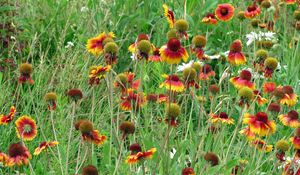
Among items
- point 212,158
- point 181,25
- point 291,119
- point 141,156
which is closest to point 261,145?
point 291,119

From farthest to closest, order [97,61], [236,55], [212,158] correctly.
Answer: [97,61] → [236,55] → [212,158]

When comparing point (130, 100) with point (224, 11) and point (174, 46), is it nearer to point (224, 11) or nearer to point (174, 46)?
point (174, 46)

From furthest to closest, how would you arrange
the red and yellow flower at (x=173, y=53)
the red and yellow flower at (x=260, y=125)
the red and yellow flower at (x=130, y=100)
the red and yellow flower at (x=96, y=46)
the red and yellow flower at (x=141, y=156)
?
the red and yellow flower at (x=130, y=100), the red and yellow flower at (x=96, y=46), the red and yellow flower at (x=260, y=125), the red and yellow flower at (x=173, y=53), the red and yellow flower at (x=141, y=156)

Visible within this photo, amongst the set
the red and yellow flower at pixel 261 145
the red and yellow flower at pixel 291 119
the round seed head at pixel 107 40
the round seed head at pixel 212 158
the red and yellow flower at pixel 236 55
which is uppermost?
the round seed head at pixel 107 40

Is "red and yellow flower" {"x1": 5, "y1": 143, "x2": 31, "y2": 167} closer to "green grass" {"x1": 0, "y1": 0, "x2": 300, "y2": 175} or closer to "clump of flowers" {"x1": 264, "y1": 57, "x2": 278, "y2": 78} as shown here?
"green grass" {"x1": 0, "y1": 0, "x2": 300, "y2": 175}

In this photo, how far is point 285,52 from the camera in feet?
12.8

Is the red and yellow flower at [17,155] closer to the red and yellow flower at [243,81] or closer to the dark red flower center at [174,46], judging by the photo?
the dark red flower center at [174,46]

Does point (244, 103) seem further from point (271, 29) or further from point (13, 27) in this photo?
point (13, 27)

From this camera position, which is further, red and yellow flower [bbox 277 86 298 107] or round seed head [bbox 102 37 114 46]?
red and yellow flower [bbox 277 86 298 107]

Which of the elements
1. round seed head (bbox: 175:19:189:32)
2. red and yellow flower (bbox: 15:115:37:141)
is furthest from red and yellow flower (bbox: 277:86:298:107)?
red and yellow flower (bbox: 15:115:37:141)

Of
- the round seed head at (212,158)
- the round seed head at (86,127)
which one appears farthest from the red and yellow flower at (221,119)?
the round seed head at (86,127)

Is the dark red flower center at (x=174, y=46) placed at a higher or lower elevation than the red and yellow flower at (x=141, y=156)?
higher

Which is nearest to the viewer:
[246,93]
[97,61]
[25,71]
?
[246,93]

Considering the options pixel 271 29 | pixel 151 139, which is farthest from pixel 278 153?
pixel 271 29
